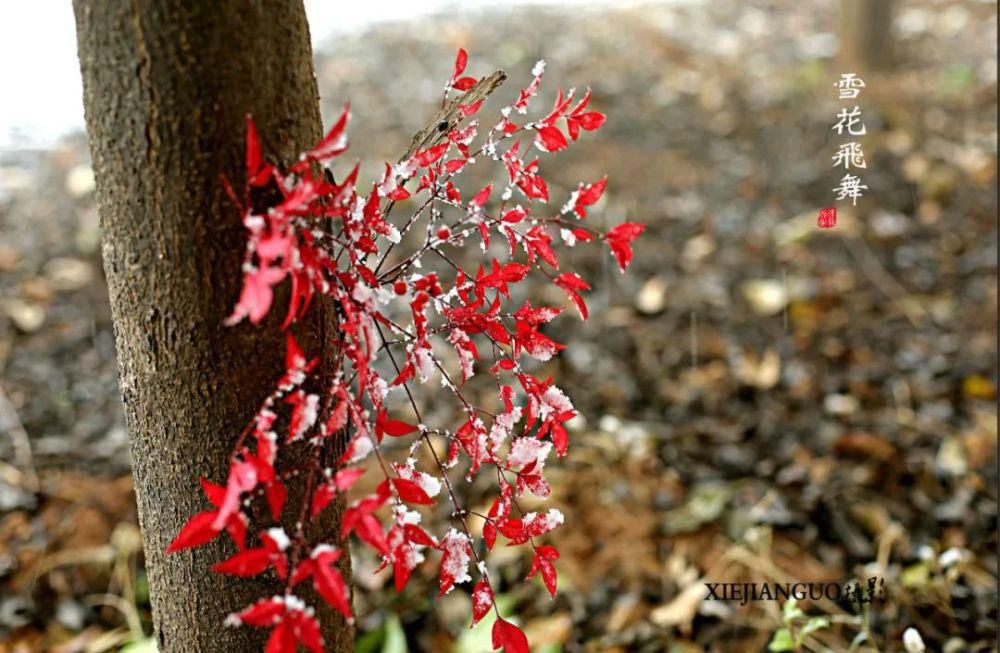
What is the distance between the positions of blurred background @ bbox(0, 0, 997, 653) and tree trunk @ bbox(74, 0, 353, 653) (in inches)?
30.2

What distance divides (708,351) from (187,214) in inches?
73.9

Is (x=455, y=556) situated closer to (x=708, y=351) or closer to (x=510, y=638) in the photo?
(x=510, y=638)

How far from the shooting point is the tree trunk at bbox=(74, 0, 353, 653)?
69cm

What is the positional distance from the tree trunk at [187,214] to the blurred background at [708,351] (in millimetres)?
767

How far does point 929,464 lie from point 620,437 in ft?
2.19

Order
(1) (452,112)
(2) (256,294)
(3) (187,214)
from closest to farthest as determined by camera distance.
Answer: (2) (256,294)
(3) (187,214)
(1) (452,112)

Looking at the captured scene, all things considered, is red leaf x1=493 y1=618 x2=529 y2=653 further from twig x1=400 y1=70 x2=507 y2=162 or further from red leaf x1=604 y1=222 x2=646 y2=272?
twig x1=400 y1=70 x2=507 y2=162

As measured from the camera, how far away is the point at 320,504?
2.27 ft

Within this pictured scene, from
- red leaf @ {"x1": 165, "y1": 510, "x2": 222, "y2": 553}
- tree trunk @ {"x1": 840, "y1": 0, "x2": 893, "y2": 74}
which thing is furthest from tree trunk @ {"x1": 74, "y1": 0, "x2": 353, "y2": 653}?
tree trunk @ {"x1": 840, "y1": 0, "x2": 893, "y2": 74}

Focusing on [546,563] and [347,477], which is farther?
[546,563]

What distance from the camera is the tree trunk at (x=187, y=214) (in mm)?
686

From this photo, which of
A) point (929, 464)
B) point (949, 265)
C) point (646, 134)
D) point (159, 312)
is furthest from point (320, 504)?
point (646, 134)

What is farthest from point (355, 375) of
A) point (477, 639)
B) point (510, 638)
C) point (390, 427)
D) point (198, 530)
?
point (477, 639)

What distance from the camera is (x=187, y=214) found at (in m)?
0.72
